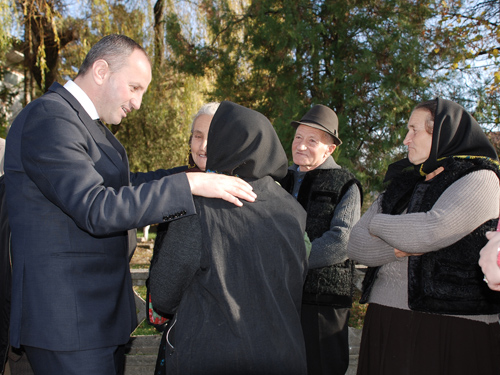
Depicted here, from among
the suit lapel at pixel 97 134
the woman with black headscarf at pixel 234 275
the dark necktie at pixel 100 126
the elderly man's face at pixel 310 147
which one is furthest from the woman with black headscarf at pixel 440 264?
the dark necktie at pixel 100 126

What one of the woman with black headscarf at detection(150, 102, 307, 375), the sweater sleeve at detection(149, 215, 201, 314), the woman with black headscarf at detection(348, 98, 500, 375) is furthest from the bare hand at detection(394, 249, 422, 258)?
the sweater sleeve at detection(149, 215, 201, 314)

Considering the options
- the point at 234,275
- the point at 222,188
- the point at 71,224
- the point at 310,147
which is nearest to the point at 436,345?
the point at 234,275

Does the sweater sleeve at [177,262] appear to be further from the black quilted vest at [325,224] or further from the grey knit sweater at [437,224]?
the black quilted vest at [325,224]

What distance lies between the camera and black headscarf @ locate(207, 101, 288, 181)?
1909 mm

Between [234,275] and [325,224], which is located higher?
[234,275]

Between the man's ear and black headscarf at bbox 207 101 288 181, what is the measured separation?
70 centimetres

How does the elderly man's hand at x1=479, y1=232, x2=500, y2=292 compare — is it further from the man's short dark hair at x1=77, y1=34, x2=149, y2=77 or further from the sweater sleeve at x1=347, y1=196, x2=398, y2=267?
the man's short dark hair at x1=77, y1=34, x2=149, y2=77

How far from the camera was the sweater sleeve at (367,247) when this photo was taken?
8.59ft

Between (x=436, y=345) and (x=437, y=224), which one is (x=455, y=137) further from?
(x=436, y=345)

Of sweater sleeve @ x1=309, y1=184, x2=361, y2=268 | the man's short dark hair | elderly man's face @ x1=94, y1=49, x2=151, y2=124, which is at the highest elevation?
the man's short dark hair

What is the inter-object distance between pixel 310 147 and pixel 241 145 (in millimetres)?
1678

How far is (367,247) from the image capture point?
2697 millimetres

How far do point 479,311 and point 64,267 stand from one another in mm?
1987

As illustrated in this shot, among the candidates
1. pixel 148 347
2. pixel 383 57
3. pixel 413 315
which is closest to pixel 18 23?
pixel 383 57
